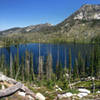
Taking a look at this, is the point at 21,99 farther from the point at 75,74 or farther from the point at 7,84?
the point at 75,74

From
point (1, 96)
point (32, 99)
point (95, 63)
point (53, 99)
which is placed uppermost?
point (1, 96)

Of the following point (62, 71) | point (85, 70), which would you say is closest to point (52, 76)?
point (62, 71)

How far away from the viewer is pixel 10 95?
43.1 ft

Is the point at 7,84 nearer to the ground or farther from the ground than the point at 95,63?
farther from the ground

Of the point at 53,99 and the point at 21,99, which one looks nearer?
the point at 21,99

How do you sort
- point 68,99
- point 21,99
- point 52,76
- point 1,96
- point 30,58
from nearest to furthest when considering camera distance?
point 1,96 → point 21,99 → point 68,99 → point 52,76 → point 30,58

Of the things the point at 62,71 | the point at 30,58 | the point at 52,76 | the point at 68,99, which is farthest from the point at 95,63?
the point at 68,99

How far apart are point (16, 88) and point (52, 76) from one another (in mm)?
63723

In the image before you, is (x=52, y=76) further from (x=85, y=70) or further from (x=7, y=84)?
(x=7, y=84)

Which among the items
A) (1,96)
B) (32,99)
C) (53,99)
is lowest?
(53,99)

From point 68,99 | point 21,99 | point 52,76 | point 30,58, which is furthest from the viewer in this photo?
point 30,58

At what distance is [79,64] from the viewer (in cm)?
8912

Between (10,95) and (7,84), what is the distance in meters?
3.51

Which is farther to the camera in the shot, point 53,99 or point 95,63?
point 95,63
